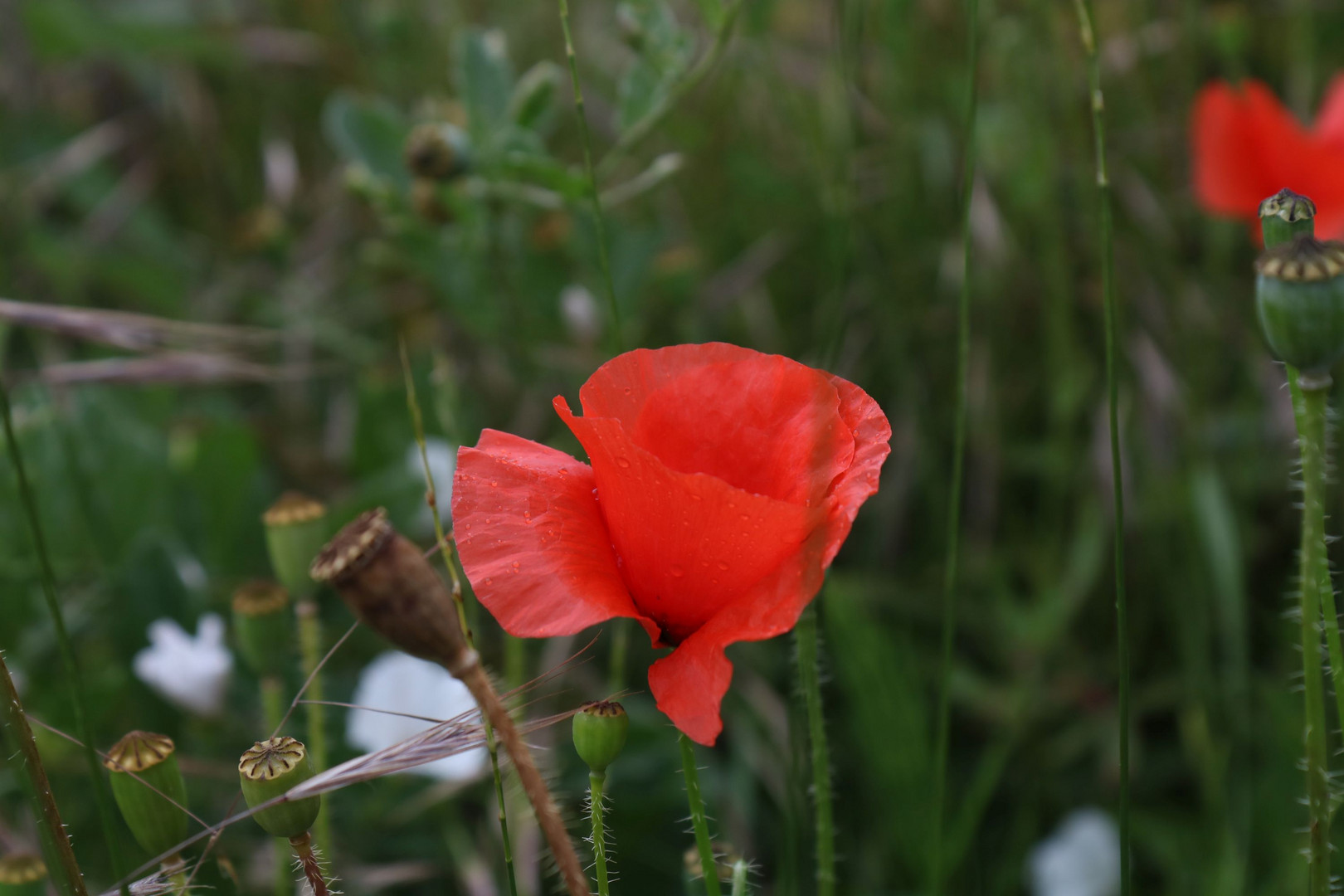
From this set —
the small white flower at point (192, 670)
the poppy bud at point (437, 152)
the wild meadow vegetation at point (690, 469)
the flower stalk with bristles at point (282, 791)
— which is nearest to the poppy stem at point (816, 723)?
the wild meadow vegetation at point (690, 469)

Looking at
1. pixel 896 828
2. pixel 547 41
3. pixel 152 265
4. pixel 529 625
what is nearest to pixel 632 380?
pixel 529 625

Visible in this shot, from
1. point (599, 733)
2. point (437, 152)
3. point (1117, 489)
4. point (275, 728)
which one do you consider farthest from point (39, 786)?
point (437, 152)

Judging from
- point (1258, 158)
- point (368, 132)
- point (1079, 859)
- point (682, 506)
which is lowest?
point (1079, 859)

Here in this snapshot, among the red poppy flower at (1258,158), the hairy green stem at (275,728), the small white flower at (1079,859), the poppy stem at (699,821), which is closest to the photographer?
the poppy stem at (699,821)

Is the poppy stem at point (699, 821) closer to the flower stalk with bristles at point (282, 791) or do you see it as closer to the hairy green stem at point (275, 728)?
the flower stalk with bristles at point (282, 791)

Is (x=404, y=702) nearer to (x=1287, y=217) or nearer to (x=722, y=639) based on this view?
(x=722, y=639)
